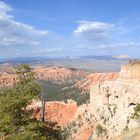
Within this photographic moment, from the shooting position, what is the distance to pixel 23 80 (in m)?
44.1

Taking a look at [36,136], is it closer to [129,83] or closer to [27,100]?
[27,100]

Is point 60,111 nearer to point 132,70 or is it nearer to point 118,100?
point 118,100

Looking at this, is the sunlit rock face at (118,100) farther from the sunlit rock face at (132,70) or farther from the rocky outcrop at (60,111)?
the rocky outcrop at (60,111)

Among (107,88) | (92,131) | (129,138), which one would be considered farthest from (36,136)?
(107,88)

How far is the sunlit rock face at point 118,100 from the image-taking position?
3834 inches

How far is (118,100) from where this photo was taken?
352 ft

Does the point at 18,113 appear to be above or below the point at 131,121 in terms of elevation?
above

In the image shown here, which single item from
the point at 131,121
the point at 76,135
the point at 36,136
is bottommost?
the point at 76,135

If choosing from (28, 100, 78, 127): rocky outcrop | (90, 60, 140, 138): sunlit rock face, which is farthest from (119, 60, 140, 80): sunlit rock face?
(28, 100, 78, 127): rocky outcrop

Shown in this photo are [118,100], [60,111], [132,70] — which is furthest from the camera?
[60,111]

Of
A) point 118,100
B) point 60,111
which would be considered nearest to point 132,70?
point 118,100

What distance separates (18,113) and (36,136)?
10.2 feet

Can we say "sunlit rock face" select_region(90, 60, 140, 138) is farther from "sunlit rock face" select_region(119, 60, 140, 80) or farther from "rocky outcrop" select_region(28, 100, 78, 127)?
"rocky outcrop" select_region(28, 100, 78, 127)

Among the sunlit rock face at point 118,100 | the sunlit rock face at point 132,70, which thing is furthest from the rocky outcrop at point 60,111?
the sunlit rock face at point 132,70
